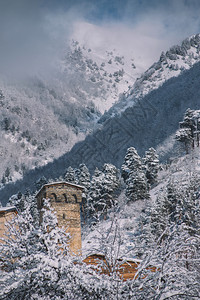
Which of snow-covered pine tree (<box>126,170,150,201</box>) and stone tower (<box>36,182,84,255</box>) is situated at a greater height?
snow-covered pine tree (<box>126,170,150,201</box>)

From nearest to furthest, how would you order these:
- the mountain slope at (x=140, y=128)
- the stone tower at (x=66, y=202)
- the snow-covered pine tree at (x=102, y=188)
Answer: the stone tower at (x=66, y=202) < the snow-covered pine tree at (x=102, y=188) < the mountain slope at (x=140, y=128)

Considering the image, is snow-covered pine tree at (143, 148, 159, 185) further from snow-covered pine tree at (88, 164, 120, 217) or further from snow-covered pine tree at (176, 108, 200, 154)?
snow-covered pine tree at (176, 108, 200, 154)

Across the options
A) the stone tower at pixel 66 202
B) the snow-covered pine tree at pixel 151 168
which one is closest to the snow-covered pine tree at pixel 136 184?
the snow-covered pine tree at pixel 151 168

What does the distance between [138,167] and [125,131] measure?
8134 centimetres

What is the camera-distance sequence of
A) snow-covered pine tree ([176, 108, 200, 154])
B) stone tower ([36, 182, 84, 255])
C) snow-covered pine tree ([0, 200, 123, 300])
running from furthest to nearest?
1. snow-covered pine tree ([176, 108, 200, 154])
2. stone tower ([36, 182, 84, 255])
3. snow-covered pine tree ([0, 200, 123, 300])

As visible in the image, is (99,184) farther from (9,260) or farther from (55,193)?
(9,260)

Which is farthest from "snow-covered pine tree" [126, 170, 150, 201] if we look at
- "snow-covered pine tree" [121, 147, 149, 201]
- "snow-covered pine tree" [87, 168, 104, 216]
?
"snow-covered pine tree" [87, 168, 104, 216]

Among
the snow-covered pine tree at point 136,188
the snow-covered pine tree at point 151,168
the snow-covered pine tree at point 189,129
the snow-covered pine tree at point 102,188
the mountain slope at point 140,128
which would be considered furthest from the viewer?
the mountain slope at point 140,128

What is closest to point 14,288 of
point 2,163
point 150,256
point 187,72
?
point 150,256

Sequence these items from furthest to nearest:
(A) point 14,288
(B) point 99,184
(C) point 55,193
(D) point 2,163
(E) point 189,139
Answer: (D) point 2,163, (E) point 189,139, (B) point 99,184, (C) point 55,193, (A) point 14,288

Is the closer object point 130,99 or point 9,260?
point 9,260

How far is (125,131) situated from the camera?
133 metres

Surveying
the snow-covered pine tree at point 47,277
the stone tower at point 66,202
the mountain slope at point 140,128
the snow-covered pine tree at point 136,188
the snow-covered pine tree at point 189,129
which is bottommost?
the snow-covered pine tree at point 47,277

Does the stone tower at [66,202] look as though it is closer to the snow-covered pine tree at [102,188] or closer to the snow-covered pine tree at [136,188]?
the snow-covered pine tree at [136,188]
